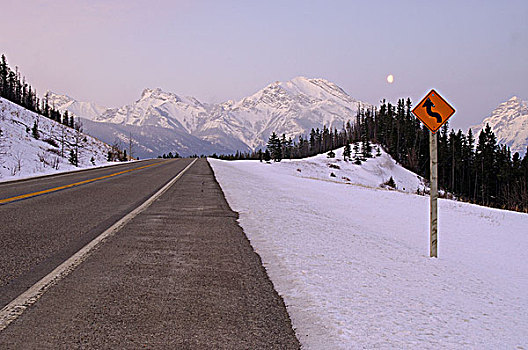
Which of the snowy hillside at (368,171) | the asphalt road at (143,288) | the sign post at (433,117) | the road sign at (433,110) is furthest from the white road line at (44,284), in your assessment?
the snowy hillside at (368,171)

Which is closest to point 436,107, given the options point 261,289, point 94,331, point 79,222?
point 261,289

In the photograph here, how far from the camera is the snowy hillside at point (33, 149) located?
77.9 feet

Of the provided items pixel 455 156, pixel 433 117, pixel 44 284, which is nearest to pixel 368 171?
pixel 455 156

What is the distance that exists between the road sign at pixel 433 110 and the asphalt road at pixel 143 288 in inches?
142

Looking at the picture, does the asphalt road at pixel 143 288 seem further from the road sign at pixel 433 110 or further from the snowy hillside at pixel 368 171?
the snowy hillside at pixel 368 171

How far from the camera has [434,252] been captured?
6.27 metres

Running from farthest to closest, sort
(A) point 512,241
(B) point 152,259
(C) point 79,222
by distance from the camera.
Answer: (A) point 512,241
(C) point 79,222
(B) point 152,259

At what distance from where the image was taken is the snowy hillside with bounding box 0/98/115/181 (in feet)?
77.9

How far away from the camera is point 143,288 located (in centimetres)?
353

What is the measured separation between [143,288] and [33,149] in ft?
104

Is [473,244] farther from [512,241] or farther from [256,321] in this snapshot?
[256,321]

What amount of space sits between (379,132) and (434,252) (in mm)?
112718

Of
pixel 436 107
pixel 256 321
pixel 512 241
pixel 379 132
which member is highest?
pixel 379 132

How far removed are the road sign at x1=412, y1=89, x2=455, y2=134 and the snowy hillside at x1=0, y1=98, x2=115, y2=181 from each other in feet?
66.0
